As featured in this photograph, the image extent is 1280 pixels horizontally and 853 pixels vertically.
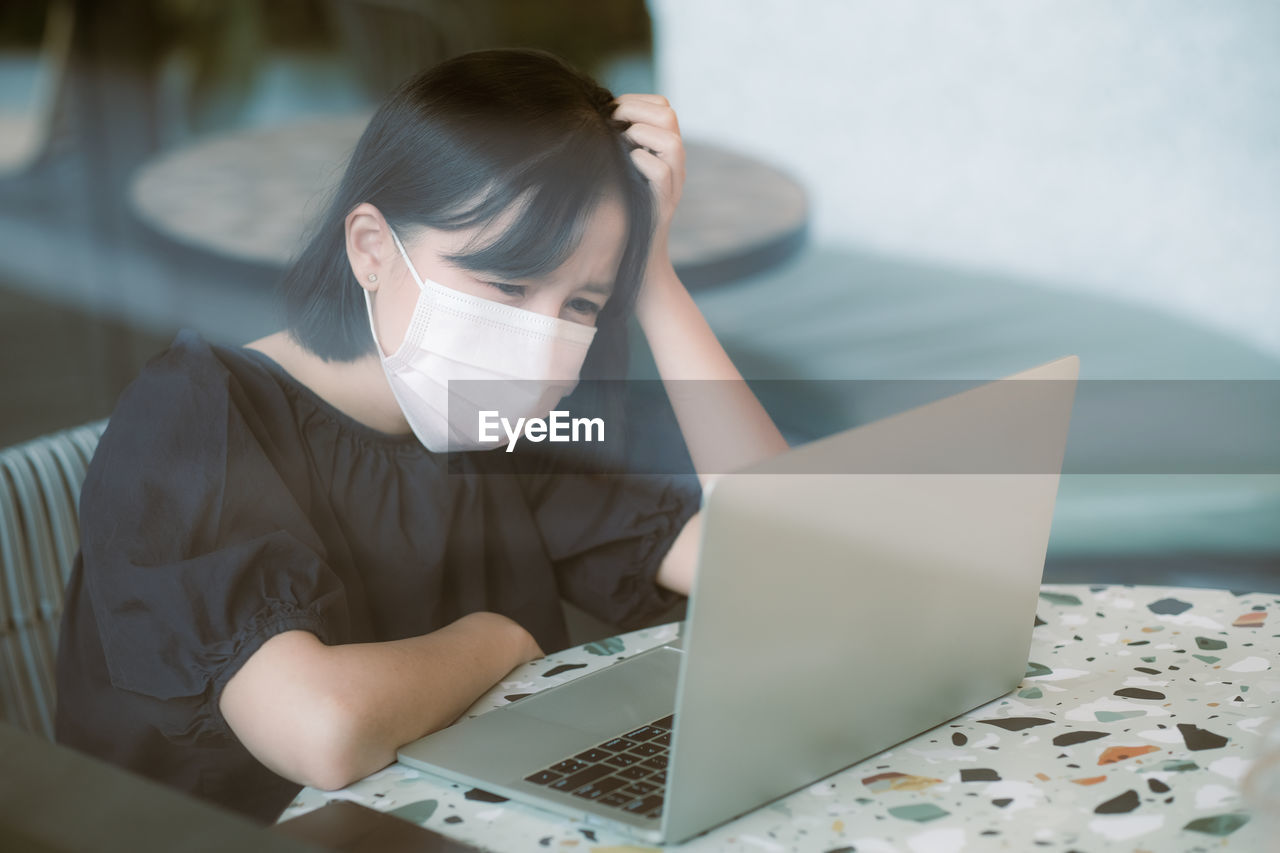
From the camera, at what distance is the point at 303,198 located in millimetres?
1759

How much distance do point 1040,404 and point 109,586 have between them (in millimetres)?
563

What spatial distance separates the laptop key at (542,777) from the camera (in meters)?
0.60

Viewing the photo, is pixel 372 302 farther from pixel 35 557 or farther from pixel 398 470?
pixel 35 557

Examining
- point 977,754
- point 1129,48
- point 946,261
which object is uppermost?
point 1129,48

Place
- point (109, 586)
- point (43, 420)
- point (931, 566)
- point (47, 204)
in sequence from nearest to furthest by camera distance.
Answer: point (931, 566)
point (109, 586)
point (47, 204)
point (43, 420)

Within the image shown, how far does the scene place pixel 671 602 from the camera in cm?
103

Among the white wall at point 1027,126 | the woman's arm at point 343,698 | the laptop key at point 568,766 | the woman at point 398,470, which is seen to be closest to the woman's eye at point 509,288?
the woman at point 398,470

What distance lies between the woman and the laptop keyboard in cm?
10

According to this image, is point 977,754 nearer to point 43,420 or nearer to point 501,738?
point 501,738

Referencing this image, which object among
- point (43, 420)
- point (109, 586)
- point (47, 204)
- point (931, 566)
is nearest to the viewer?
point (931, 566)

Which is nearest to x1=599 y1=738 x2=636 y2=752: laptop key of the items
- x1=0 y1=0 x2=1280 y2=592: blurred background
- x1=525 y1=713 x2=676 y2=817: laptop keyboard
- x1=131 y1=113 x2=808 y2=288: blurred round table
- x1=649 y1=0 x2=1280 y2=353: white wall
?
x1=525 y1=713 x2=676 y2=817: laptop keyboard

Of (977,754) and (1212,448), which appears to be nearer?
(977,754)

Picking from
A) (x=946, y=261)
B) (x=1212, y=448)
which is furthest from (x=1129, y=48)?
(x=1212, y=448)

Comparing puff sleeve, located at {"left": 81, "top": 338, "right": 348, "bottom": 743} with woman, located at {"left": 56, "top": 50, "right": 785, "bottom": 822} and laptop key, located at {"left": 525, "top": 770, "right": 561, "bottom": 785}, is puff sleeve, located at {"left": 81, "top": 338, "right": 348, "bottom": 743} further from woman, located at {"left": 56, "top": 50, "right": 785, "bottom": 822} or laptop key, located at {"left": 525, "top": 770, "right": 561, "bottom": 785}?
laptop key, located at {"left": 525, "top": 770, "right": 561, "bottom": 785}
